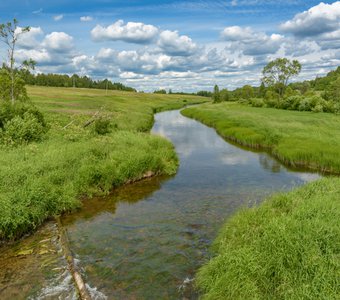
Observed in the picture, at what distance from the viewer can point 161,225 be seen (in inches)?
544

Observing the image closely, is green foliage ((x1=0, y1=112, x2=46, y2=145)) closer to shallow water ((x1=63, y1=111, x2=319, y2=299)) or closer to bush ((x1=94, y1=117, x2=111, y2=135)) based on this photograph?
bush ((x1=94, y1=117, x2=111, y2=135))

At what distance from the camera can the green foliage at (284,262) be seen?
7.25 m

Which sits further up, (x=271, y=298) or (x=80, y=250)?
(x=271, y=298)

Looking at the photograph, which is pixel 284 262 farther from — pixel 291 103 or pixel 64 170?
pixel 291 103

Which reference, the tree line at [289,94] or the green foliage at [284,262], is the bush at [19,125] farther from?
the tree line at [289,94]

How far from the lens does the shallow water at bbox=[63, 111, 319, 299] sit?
9.77 metres

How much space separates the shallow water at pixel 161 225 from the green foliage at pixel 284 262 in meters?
1.24

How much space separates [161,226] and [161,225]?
111 mm

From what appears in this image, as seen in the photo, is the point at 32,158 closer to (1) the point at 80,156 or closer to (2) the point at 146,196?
(1) the point at 80,156

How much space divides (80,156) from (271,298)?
14.6m

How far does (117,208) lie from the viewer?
16.0 metres

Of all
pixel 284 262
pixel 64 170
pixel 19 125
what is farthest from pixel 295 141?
pixel 284 262

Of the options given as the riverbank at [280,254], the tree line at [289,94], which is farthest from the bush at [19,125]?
the tree line at [289,94]

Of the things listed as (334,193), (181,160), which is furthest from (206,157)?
(334,193)
